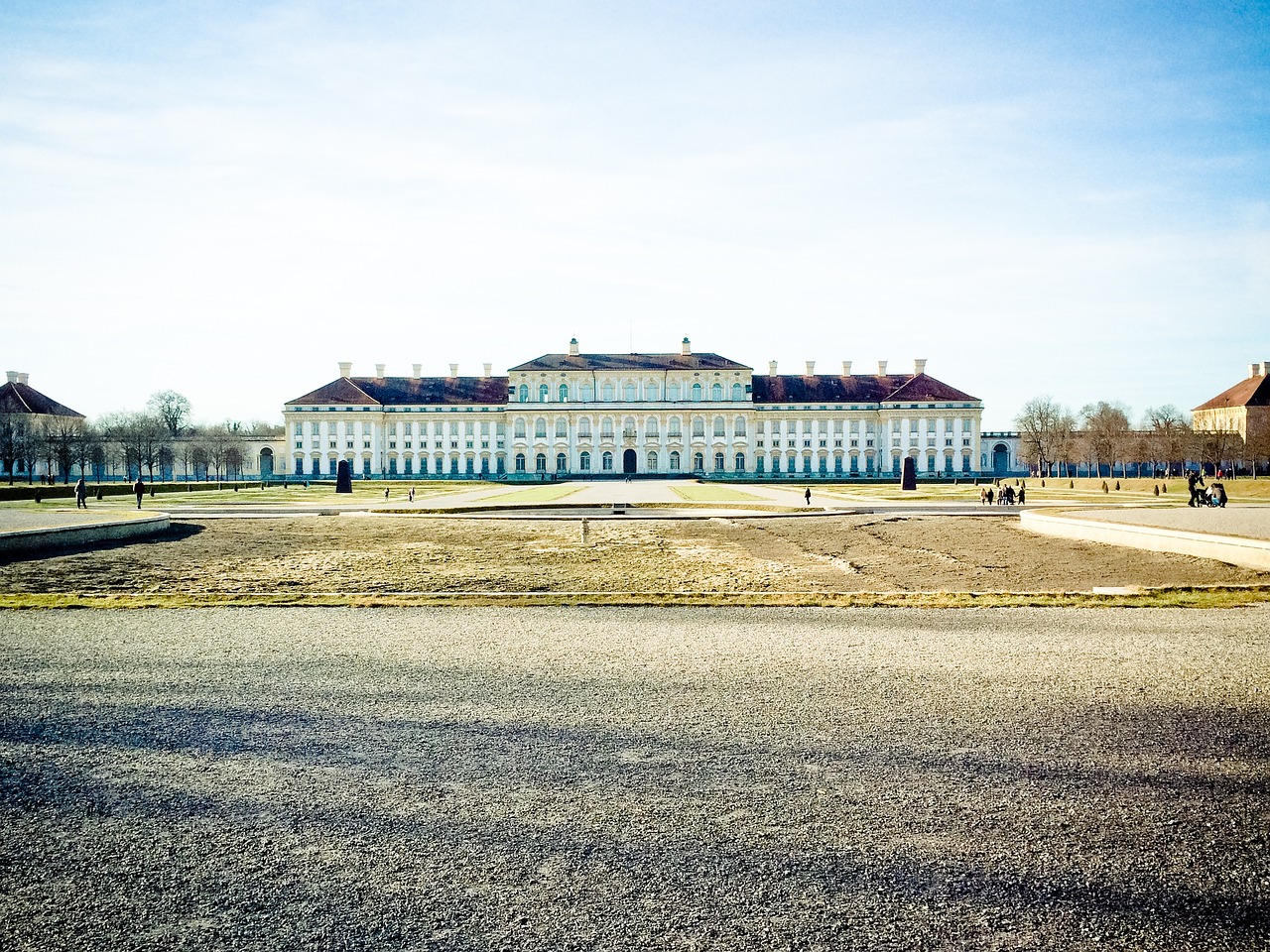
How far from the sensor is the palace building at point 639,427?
274ft

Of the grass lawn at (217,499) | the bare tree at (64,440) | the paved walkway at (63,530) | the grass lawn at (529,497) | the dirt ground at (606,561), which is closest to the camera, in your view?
the dirt ground at (606,561)

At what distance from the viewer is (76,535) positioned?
59.6 ft

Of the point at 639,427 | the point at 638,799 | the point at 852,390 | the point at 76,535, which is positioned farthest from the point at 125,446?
the point at 638,799

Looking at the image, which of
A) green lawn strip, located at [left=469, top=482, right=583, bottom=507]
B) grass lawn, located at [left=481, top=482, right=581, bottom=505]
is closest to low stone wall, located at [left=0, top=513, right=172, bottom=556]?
green lawn strip, located at [left=469, top=482, right=583, bottom=507]

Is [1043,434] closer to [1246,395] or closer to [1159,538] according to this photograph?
[1246,395]

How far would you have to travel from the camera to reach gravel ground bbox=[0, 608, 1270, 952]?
3303 millimetres

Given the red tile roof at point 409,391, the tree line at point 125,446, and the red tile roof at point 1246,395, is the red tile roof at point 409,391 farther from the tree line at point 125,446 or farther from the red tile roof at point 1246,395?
the red tile roof at point 1246,395

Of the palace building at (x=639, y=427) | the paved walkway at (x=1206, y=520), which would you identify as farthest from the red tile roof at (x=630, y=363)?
the paved walkway at (x=1206, y=520)

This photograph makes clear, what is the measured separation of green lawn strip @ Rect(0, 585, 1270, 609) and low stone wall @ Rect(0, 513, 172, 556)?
649cm

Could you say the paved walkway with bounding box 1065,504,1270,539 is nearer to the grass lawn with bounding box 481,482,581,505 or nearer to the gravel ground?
the gravel ground

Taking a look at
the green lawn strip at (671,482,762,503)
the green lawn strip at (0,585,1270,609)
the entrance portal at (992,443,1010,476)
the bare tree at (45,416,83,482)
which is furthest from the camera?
the entrance portal at (992,443,1010,476)

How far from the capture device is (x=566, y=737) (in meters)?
5.20

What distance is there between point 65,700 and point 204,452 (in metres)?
77.7

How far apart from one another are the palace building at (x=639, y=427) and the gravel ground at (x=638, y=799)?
7621 cm
